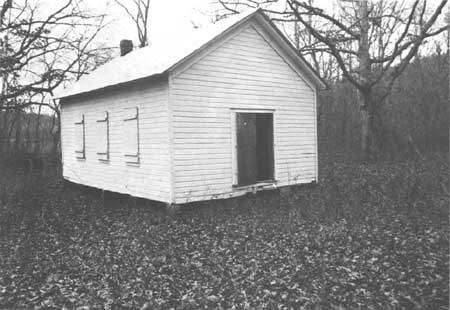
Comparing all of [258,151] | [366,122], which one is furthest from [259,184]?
[366,122]

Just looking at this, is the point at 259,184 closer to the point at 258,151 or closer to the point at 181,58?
the point at 258,151

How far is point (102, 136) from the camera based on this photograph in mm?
13258

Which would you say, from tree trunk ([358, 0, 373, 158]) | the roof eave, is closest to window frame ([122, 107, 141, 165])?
the roof eave

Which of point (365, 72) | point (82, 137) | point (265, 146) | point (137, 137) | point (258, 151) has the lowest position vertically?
point (258, 151)

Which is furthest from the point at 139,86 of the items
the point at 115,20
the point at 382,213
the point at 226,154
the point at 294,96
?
the point at 115,20

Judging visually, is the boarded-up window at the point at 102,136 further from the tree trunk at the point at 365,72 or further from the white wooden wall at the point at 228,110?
the tree trunk at the point at 365,72

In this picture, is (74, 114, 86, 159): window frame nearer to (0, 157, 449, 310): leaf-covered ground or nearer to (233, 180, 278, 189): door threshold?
(0, 157, 449, 310): leaf-covered ground

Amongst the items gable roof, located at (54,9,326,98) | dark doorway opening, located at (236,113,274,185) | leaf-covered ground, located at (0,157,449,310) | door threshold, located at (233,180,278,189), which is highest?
gable roof, located at (54,9,326,98)

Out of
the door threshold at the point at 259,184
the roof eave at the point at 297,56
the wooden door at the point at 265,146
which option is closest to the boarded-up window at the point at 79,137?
the wooden door at the point at 265,146

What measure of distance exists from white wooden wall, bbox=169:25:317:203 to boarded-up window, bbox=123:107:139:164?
1783 millimetres

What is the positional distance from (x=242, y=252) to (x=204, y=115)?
4.53 meters

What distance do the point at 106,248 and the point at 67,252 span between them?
28.8 inches

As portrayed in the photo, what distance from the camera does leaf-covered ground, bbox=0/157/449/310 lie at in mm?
5422

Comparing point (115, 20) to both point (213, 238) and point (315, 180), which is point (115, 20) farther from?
point (213, 238)
